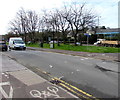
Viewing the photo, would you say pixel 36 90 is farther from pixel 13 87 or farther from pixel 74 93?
pixel 74 93

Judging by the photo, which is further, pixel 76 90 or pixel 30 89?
pixel 30 89

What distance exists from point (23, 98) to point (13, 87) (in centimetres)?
120

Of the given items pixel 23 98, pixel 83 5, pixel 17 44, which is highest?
pixel 83 5

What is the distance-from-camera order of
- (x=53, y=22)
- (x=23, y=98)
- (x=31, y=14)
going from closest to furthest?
(x=23, y=98) < (x=53, y=22) < (x=31, y=14)

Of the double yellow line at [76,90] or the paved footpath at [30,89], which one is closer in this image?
the double yellow line at [76,90]

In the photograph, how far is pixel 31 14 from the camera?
4131 cm

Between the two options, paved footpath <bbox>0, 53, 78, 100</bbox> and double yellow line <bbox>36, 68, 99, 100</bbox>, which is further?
paved footpath <bbox>0, 53, 78, 100</bbox>

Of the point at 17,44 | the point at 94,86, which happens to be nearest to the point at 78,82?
the point at 94,86

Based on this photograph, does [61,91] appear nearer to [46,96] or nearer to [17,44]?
[46,96]

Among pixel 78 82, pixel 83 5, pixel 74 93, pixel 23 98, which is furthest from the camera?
pixel 83 5

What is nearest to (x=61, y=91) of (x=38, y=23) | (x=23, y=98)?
(x=23, y=98)

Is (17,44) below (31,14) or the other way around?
below

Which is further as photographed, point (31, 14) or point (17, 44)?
point (31, 14)

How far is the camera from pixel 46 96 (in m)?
4.51
